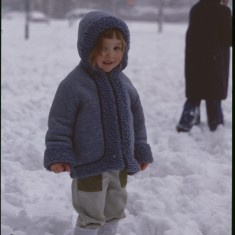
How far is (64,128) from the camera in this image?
2760 millimetres

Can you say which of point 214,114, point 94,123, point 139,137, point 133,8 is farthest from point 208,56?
point 133,8

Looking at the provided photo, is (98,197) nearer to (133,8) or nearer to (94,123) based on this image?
(94,123)

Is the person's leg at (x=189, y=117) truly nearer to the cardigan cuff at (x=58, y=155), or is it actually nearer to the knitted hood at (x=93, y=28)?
the knitted hood at (x=93, y=28)

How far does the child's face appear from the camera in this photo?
2826 millimetres

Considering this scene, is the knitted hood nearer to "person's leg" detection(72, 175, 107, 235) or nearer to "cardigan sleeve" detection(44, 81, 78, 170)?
"cardigan sleeve" detection(44, 81, 78, 170)

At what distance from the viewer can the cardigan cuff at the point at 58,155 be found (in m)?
2.69

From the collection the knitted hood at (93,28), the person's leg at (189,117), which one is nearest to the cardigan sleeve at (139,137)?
the knitted hood at (93,28)

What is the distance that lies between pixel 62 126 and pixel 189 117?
373cm

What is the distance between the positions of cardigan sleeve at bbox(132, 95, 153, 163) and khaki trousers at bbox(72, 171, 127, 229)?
0.60 ft

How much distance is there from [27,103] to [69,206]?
346cm

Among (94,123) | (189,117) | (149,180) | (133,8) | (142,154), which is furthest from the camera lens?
(133,8)

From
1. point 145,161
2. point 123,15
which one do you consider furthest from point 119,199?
point 123,15

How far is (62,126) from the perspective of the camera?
2.75 meters

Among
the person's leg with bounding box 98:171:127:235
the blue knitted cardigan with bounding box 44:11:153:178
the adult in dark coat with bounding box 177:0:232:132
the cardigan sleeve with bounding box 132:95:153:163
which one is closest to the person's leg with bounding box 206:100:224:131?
the adult in dark coat with bounding box 177:0:232:132
